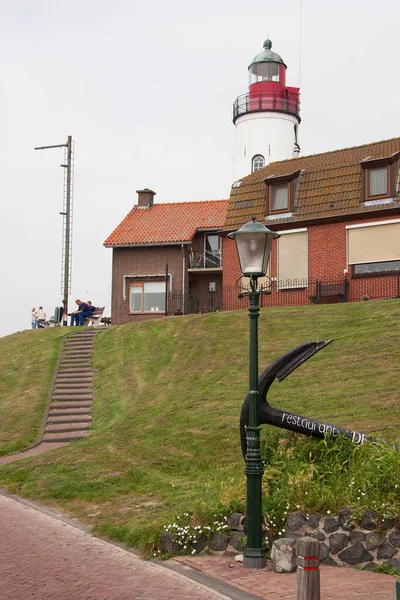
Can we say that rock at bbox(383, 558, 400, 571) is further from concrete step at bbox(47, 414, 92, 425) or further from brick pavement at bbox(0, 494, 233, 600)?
concrete step at bbox(47, 414, 92, 425)

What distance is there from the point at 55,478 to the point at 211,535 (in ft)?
18.7

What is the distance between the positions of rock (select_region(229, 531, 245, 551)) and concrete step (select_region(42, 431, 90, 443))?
33.7 ft

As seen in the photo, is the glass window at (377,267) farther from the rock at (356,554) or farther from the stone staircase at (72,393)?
the rock at (356,554)

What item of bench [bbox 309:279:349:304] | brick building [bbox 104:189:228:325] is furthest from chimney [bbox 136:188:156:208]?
bench [bbox 309:279:349:304]

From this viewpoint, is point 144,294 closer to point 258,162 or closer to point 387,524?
point 258,162

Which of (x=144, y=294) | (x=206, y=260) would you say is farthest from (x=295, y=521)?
(x=144, y=294)

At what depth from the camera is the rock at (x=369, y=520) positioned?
9.45m

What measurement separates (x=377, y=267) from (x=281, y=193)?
5425 millimetres

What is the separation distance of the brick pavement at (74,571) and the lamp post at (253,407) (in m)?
0.97

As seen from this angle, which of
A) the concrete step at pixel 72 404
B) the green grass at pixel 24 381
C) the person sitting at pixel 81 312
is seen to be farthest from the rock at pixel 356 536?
the person sitting at pixel 81 312

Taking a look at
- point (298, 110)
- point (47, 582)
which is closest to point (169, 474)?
point (47, 582)

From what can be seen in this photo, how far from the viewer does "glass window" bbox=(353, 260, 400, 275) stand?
29578 mm

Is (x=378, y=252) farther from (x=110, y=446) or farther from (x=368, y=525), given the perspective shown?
(x=368, y=525)

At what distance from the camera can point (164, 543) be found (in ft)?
34.5
